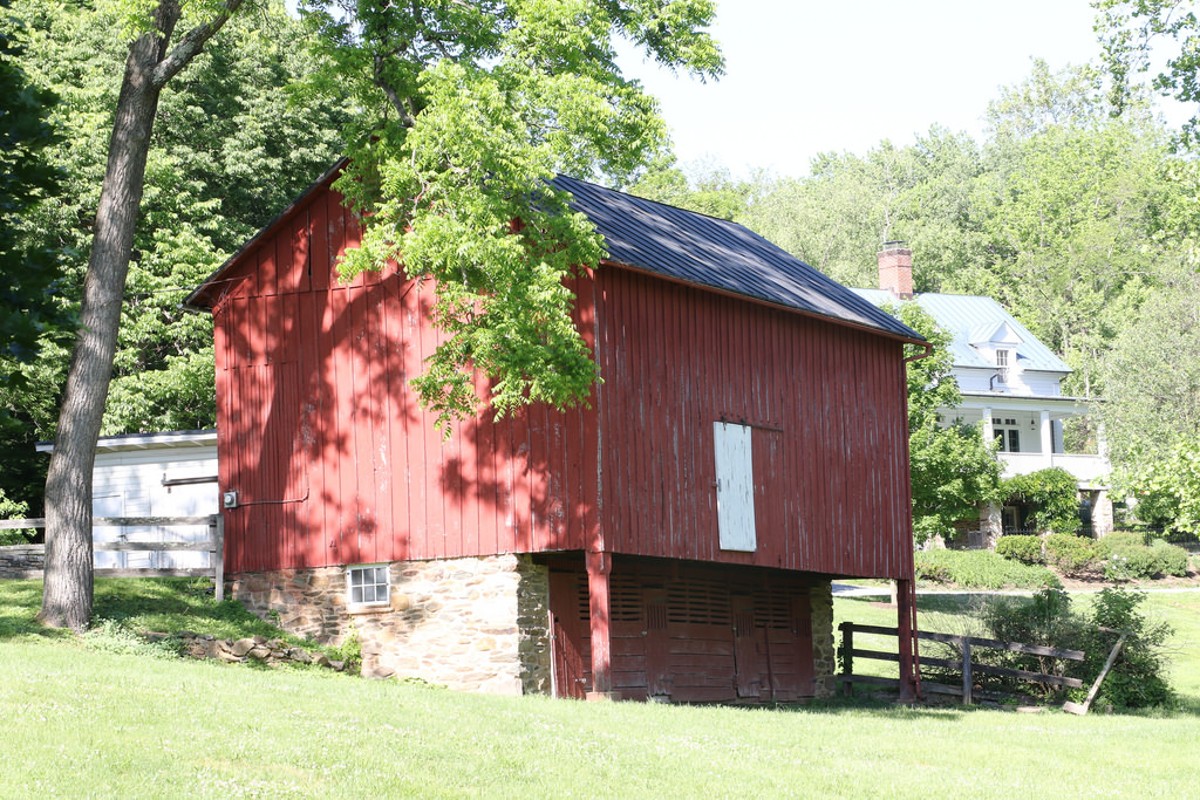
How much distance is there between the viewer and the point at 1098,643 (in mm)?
26891

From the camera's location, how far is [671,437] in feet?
77.4

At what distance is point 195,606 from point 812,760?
428 inches

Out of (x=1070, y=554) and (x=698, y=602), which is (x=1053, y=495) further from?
(x=698, y=602)

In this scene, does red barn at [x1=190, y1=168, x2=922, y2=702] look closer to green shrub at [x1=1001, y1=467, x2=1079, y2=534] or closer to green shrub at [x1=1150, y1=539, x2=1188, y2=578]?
green shrub at [x1=1150, y1=539, x2=1188, y2=578]

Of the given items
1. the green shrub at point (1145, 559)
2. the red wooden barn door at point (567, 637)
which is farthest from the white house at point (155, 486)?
the green shrub at point (1145, 559)

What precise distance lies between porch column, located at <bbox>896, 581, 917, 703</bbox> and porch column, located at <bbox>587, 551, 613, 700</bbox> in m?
8.39

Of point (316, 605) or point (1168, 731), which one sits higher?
point (316, 605)

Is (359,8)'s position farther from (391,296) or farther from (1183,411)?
(1183,411)

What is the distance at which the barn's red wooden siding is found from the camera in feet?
73.7

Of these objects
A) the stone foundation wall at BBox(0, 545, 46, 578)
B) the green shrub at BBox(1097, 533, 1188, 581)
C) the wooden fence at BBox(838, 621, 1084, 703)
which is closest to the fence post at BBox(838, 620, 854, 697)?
the wooden fence at BBox(838, 621, 1084, 703)

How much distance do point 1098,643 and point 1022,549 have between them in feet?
81.2

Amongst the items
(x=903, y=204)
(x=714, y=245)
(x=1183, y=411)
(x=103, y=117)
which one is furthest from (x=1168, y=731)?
(x=903, y=204)

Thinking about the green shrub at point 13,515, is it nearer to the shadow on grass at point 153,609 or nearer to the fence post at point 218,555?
the shadow on grass at point 153,609

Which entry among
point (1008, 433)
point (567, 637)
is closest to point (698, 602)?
point (567, 637)
